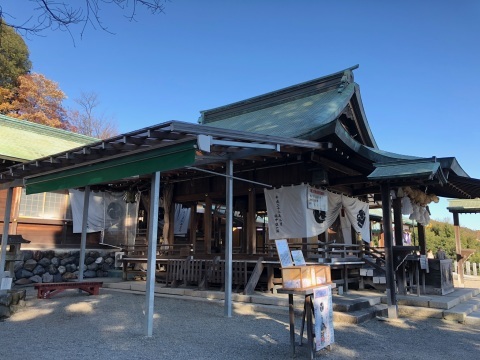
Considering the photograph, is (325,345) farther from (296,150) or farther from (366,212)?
(366,212)

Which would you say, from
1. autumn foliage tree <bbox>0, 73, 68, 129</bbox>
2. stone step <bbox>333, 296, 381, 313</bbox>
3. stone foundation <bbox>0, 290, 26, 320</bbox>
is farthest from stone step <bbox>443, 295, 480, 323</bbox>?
autumn foliage tree <bbox>0, 73, 68, 129</bbox>

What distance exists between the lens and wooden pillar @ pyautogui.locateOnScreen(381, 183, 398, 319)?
24.0ft

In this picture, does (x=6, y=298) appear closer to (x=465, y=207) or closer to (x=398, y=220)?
(x=398, y=220)

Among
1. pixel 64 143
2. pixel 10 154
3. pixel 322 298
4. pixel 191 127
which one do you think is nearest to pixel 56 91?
pixel 64 143

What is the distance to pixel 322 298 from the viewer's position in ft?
15.5

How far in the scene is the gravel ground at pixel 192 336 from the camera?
4.76 metres

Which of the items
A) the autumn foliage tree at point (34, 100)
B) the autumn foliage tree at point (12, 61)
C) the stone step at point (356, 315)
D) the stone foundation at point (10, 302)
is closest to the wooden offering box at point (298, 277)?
the stone step at point (356, 315)

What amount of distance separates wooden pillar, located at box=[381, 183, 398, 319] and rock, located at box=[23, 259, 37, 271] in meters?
11.1

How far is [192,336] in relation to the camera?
5621 mm

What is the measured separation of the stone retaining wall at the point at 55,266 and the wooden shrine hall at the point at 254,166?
2.09 metres

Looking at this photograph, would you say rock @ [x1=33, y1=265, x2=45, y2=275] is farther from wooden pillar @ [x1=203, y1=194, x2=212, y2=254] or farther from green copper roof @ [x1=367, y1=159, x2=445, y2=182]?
green copper roof @ [x1=367, y1=159, x2=445, y2=182]

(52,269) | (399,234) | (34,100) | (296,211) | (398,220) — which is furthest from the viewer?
(34,100)

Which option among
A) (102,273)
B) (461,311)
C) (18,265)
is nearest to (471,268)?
(461,311)

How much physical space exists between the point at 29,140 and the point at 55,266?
503cm
